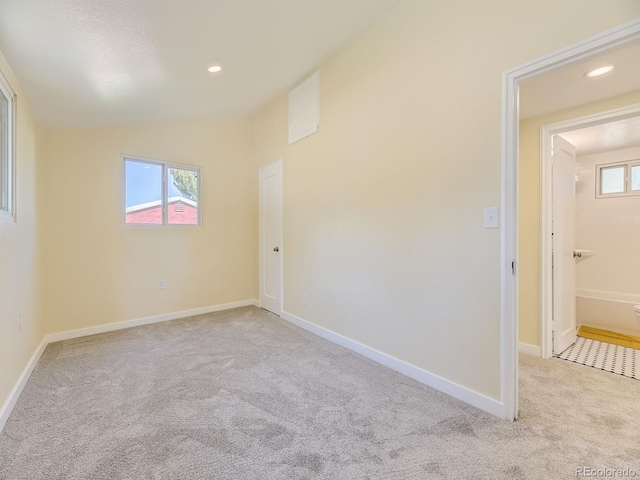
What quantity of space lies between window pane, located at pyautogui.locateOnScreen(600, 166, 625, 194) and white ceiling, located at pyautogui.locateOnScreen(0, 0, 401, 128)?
3968 millimetres

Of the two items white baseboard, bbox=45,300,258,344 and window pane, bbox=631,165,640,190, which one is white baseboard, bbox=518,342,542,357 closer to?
window pane, bbox=631,165,640,190

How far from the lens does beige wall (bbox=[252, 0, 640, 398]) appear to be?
1782mm

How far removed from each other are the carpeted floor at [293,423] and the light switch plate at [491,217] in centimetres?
115

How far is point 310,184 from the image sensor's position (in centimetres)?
330

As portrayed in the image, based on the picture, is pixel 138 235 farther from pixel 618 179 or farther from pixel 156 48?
pixel 618 179

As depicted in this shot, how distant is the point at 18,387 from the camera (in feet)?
6.51

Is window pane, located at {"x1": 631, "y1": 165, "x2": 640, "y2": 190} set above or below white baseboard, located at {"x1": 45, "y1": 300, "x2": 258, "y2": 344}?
above

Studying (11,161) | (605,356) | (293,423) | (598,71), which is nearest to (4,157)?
(11,161)

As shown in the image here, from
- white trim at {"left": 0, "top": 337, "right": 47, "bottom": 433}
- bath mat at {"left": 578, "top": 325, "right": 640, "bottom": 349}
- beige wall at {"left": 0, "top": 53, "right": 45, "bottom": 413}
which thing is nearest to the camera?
white trim at {"left": 0, "top": 337, "right": 47, "bottom": 433}

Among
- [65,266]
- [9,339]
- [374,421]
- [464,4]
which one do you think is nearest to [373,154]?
[464,4]

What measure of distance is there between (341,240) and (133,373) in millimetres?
2072

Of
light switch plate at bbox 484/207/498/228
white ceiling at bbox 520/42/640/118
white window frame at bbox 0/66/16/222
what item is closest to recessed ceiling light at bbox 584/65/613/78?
white ceiling at bbox 520/42/640/118

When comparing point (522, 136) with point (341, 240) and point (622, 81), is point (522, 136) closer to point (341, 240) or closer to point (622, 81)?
point (622, 81)

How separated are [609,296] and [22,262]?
20.8 feet
